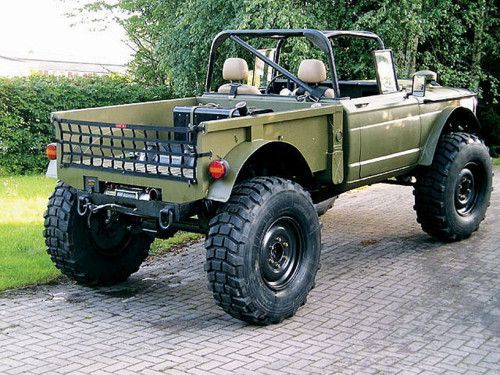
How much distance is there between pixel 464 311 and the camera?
20.1 feet

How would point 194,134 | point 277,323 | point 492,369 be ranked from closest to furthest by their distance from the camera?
point 492,369, point 194,134, point 277,323

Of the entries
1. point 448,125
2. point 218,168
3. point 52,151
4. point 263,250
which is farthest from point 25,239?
point 448,125

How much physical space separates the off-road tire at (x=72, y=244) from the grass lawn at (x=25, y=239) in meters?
0.50

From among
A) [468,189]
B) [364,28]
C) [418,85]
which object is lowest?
[468,189]

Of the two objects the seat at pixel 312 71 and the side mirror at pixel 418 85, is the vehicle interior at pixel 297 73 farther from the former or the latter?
the side mirror at pixel 418 85

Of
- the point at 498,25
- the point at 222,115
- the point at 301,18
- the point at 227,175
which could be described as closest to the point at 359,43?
the point at 301,18

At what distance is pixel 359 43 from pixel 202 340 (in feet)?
28.7

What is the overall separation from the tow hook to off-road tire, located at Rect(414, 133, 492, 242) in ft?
10.6

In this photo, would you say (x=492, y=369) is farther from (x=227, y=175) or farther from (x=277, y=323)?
(x=227, y=175)

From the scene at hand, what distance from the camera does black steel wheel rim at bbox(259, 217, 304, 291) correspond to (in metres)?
5.87

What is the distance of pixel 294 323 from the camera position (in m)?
5.89

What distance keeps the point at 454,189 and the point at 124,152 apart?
3526 mm

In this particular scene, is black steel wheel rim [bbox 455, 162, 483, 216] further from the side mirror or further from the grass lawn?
the grass lawn

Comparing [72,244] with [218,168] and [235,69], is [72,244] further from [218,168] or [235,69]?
[235,69]
